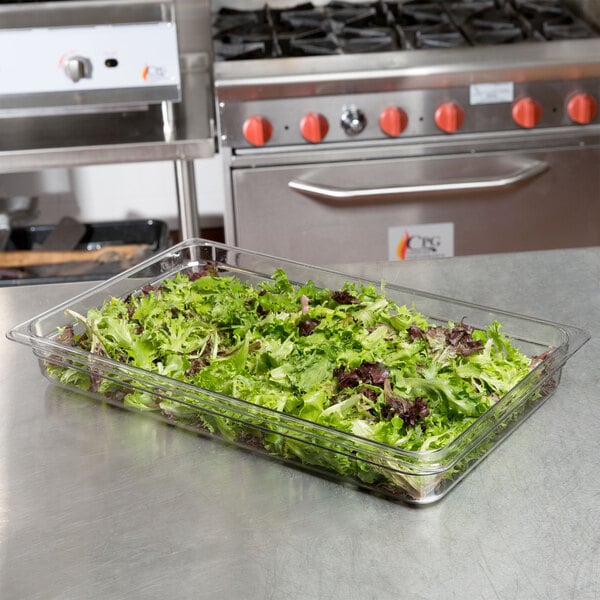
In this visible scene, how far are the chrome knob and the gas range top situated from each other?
14.0 inches

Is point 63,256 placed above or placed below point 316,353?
below

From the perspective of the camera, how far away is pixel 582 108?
243cm

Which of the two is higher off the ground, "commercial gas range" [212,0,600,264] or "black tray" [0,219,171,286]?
"commercial gas range" [212,0,600,264]

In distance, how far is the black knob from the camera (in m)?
2.40

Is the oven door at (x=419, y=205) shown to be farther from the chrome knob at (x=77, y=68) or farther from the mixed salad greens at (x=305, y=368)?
the mixed salad greens at (x=305, y=368)

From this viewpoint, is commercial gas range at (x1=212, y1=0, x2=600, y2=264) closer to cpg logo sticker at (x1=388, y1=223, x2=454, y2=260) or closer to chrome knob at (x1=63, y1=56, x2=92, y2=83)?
cpg logo sticker at (x1=388, y1=223, x2=454, y2=260)

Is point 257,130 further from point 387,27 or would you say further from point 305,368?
point 305,368

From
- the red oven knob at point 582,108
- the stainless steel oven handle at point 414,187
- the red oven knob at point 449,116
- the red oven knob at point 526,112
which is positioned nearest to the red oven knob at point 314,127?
the stainless steel oven handle at point 414,187

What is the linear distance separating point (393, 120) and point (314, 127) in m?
0.19

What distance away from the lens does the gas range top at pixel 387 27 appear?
2518 mm

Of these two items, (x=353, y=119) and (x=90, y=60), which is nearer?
(x=90, y=60)

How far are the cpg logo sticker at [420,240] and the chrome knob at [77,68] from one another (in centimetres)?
81

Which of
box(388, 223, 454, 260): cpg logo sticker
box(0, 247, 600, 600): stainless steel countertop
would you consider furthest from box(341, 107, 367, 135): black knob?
box(0, 247, 600, 600): stainless steel countertop

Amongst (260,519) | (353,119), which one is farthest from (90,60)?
(260,519)
